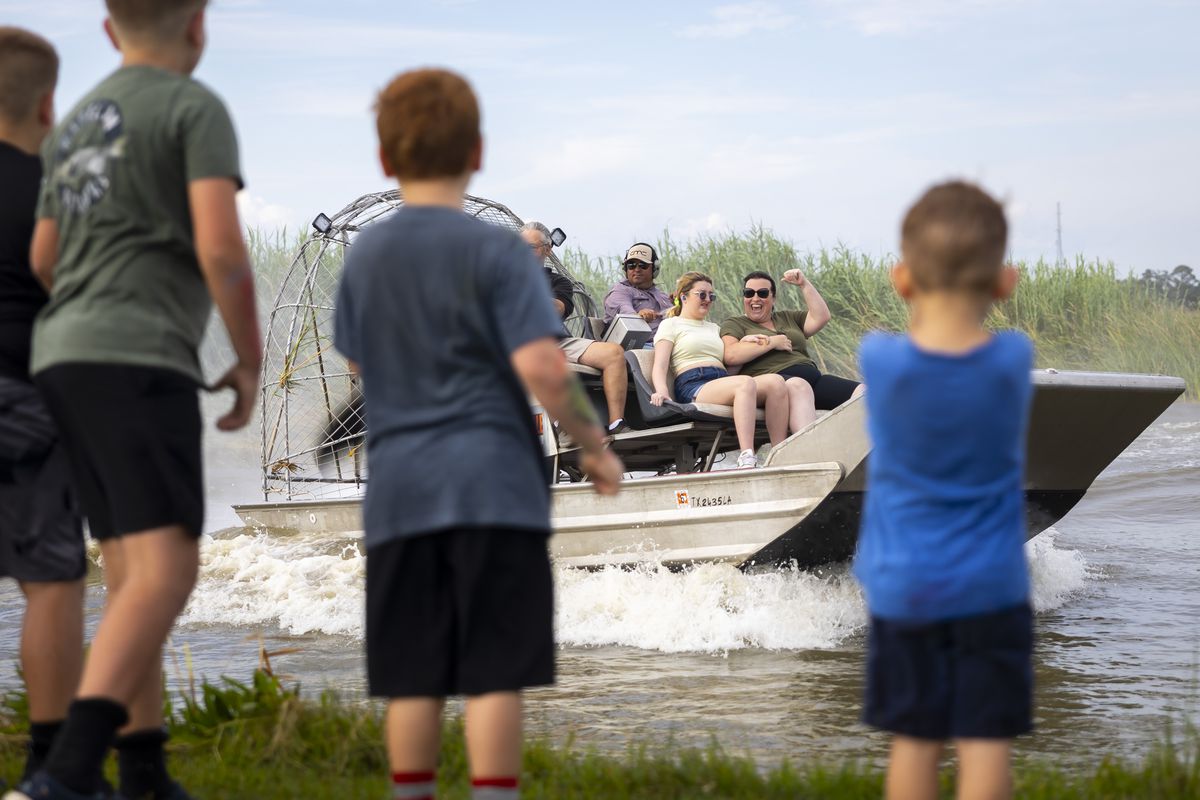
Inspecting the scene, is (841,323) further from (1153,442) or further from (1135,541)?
(1135,541)

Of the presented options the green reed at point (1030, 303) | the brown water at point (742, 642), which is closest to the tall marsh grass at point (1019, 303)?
the green reed at point (1030, 303)

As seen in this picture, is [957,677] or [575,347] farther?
[575,347]

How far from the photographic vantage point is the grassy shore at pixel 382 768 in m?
3.63

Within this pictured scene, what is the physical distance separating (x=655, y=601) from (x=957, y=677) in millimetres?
6583

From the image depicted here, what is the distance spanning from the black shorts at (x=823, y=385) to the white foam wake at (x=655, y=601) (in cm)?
119

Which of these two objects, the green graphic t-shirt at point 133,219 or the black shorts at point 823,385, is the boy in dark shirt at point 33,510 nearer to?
the green graphic t-shirt at point 133,219

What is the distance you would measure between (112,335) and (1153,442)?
2221cm

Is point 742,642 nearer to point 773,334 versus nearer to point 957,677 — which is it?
point 773,334

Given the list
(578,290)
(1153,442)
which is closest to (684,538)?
(578,290)

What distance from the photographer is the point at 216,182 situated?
114 inches

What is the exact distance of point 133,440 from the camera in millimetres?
2906

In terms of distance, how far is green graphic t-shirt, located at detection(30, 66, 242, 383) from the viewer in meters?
2.94

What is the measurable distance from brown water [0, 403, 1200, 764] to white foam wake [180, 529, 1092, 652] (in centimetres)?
1

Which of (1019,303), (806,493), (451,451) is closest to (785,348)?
(806,493)
